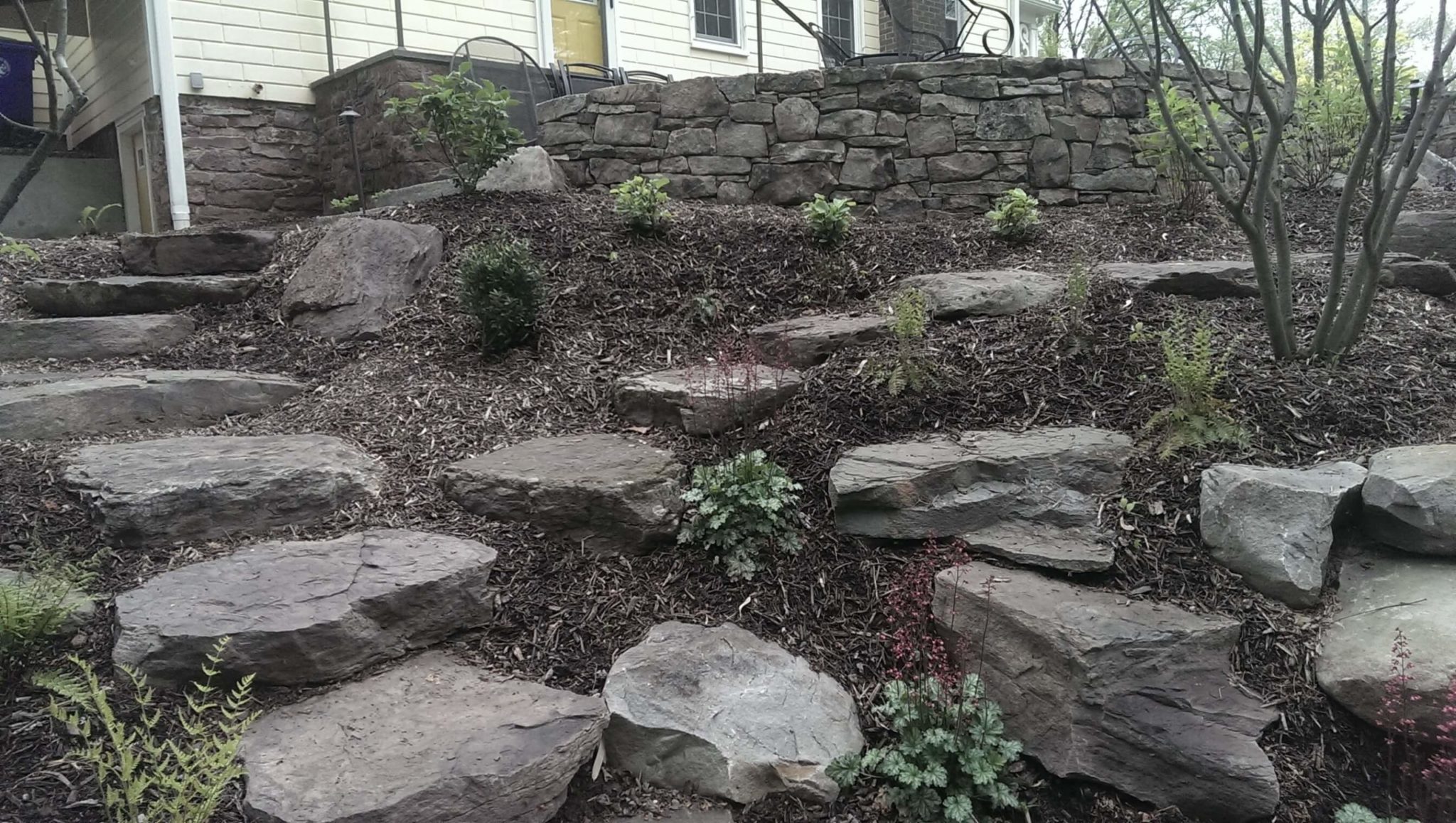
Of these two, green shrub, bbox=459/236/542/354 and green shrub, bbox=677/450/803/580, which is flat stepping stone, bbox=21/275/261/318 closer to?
green shrub, bbox=459/236/542/354

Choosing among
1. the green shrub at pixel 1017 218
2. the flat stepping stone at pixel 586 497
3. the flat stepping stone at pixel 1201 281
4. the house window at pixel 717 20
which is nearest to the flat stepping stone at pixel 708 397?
the flat stepping stone at pixel 586 497

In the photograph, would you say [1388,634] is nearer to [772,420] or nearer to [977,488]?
[977,488]

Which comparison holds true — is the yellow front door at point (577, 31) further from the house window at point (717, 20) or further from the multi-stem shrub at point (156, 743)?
the multi-stem shrub at point (156, 743)

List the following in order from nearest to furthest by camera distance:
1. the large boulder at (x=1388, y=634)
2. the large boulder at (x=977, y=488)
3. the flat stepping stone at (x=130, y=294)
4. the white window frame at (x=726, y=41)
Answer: the large boulder at (x=1388, y=634) → the large boulder at (x=977, y=488) → the flat stepping stone at (x=130, y=294) → the white window frame at (x=726, y=41)

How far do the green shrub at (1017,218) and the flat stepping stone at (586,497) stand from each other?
282 cm

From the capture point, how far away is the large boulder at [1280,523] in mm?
2439

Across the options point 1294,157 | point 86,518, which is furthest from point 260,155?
point 1294,157

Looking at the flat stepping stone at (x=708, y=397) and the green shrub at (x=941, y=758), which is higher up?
the flat stepping stone at (x=708, y=397)

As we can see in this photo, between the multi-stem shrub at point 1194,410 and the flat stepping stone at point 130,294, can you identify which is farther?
the flat stepping stone at point 130,294

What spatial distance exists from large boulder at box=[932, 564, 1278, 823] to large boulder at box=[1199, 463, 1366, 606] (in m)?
0.21

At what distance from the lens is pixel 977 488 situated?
279 cm

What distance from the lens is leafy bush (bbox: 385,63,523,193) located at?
16.4ft

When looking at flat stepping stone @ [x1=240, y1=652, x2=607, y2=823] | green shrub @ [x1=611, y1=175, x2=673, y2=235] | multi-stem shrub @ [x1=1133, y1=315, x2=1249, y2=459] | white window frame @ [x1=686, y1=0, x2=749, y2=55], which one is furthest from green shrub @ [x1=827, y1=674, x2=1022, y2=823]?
white window frame @ [x1=686, y1=0, x2=749, y2=55]

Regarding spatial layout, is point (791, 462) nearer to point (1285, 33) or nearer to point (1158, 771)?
point (1158, 771)
